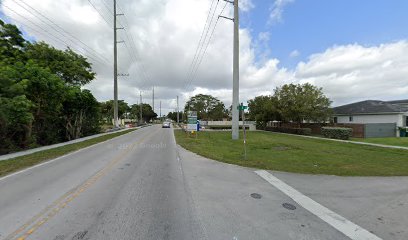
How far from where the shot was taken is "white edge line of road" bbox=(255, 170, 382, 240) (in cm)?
378

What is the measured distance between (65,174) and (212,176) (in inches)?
197

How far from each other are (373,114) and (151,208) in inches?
1264

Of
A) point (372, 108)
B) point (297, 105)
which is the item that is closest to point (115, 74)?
point (297, 105)

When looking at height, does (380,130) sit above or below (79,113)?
below

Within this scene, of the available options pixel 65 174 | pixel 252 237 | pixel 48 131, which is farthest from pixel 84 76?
pixel 252 237

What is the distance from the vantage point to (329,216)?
4496 mm

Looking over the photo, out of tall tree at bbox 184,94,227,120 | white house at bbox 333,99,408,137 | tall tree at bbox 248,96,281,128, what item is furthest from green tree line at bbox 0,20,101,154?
tall tree at bbox 184,94,227,120

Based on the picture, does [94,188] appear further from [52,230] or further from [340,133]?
[340,133]

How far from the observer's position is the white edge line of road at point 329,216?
3.78 meters

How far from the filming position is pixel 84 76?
2781cm

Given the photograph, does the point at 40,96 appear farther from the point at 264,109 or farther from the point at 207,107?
the point at 207,107

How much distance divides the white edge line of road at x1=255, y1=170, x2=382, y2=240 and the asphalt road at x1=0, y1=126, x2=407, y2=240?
149mm

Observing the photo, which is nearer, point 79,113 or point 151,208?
point 151,208

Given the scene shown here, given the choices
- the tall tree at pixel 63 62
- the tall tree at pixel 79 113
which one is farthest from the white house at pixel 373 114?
the tall tree at pixel 63 62
